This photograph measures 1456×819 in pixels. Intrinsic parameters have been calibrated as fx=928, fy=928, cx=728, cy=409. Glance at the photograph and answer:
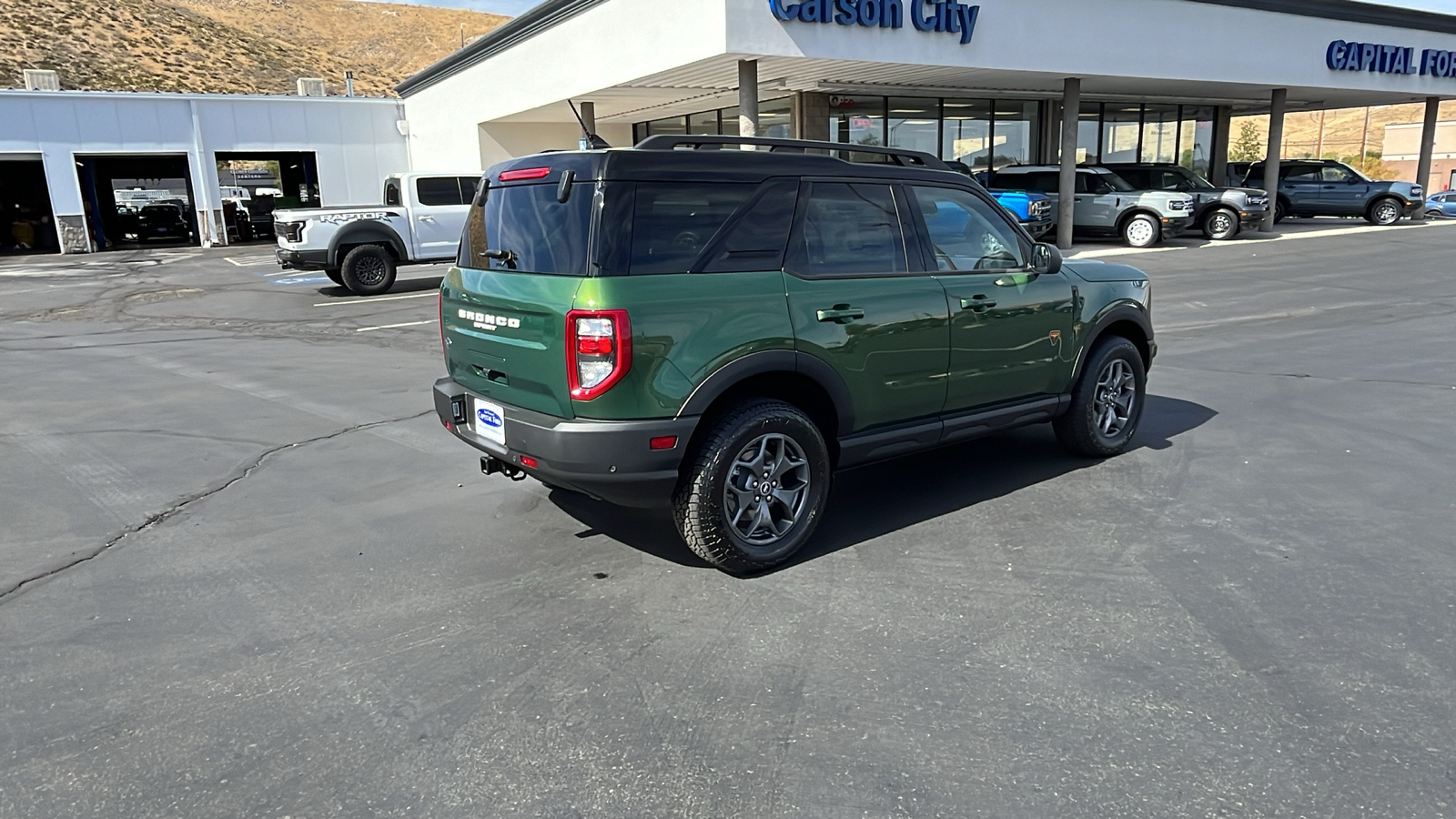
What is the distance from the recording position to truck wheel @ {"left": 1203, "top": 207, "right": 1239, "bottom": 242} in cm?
2181

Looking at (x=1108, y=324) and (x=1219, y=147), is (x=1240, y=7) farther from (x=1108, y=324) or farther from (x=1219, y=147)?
(x=1108, y=324)

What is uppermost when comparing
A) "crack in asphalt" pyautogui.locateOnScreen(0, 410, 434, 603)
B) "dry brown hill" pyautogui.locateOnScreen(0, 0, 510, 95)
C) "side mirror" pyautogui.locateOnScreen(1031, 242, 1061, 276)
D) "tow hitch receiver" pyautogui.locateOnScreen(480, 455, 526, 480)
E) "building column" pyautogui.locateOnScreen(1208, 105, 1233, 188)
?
"dry brown hill" pyautogui.locateOnScreen(0, 0, 510, 95)

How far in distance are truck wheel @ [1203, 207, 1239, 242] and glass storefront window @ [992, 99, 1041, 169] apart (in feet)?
17.2

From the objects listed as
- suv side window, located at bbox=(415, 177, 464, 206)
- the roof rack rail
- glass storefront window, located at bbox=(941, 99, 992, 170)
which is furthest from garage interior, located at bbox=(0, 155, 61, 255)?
the roof rack rail

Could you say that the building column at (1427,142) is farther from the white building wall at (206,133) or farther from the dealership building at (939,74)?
the white building wall at (206,133)

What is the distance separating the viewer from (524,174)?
4.41 m

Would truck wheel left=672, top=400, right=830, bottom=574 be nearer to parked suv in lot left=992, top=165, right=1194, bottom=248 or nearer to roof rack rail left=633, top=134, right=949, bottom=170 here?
roof rack rail left=633, top=134, right=949, bottom=170

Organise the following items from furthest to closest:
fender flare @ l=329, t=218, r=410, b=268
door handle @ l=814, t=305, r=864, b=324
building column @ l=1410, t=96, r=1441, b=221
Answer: building column @ l=1410, t=96, r=1441, b=221
fender flare @ l=329, t=218, r=410, b=268
door handle @ l=814, t=305, r=864, b=324

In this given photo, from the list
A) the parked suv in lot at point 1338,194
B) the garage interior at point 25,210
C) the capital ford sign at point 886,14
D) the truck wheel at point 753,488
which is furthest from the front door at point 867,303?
the garage interior at point 25,210

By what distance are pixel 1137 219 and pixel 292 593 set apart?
20730mm

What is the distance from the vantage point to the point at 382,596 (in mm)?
4078

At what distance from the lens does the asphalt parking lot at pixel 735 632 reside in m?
2.78

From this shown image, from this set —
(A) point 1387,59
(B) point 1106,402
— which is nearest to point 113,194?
(B) point 1106,402

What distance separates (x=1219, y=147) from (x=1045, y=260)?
29416mm
